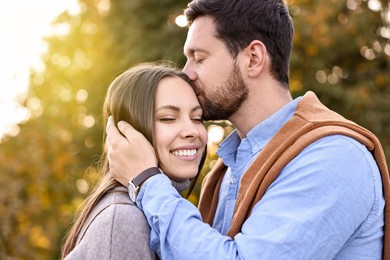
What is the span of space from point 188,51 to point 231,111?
1.16 feet

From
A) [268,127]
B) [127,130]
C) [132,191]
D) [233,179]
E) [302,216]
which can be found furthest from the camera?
[233,179]

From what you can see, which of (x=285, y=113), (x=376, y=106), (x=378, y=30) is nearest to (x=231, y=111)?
(x=285, y=113)

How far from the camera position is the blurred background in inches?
366

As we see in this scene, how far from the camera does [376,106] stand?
9617mm

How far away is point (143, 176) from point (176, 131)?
29 cm

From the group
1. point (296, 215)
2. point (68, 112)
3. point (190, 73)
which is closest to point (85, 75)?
point (68, 112)

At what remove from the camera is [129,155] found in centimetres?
288

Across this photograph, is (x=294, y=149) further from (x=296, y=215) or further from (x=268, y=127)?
(x=268, y=127)

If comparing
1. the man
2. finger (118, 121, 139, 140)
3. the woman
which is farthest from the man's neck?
finger (118, 121, 139, 140)

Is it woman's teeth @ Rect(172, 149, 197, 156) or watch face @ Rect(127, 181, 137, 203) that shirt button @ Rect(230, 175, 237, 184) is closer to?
woman's teeth @ Rect(172, 149, 197, 156)

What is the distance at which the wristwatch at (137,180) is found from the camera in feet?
9.12

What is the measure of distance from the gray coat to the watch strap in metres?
0.09

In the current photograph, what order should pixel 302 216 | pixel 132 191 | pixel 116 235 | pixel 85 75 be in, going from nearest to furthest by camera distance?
1. pixel 302 216
2. pixel 116 235
3. pixel 132 191
4. pixel 85 75

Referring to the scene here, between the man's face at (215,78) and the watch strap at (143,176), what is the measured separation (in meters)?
0.47
